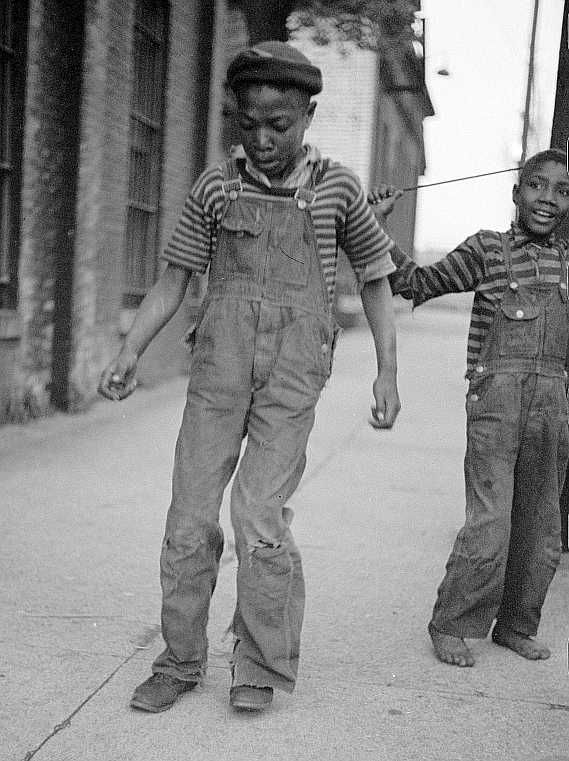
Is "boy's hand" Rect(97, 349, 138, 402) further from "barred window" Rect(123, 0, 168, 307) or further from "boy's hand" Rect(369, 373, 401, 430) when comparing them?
"barred window" Rect(123, 0, 168, 307)

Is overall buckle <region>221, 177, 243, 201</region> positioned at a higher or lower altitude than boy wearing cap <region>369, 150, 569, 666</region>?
higher

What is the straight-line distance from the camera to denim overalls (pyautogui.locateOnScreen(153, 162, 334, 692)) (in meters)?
3.16

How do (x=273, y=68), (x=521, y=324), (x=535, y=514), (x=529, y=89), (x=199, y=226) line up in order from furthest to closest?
(x=529, y=89)
(x=535, y=514)
(x=521, y=324)
(x=199, y=226)
(x=273, y=68)

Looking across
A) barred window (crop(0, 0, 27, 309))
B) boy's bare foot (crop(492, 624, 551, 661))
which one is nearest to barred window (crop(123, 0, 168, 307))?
barred window (crop(0, 0, 27, 309))

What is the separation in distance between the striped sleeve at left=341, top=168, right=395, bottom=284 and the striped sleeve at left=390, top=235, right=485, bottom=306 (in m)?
0.34

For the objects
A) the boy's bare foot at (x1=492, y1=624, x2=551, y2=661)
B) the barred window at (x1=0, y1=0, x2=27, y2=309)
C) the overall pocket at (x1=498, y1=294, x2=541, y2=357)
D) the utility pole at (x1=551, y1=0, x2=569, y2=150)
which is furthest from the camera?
the barred window at (x1=0, y1=0, x2=27, y2=309)

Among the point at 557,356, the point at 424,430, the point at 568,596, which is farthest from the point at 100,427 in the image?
the point at 557,356

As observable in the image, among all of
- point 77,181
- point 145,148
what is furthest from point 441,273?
point 145,148

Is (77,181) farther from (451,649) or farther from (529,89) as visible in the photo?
(451,649)

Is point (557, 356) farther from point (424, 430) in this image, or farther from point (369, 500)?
point (424, 430)

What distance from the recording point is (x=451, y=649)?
3799mm

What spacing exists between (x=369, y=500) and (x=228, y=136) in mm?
7308

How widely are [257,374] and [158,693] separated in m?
1.01

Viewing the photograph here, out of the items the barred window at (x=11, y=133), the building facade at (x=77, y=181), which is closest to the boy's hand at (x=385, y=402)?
the building facade at (x=77, y=181)
